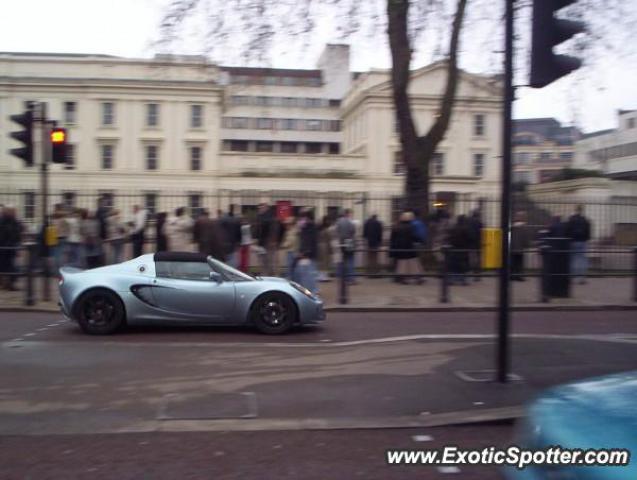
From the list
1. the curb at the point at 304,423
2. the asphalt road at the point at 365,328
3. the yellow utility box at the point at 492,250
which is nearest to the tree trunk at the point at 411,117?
the asphalt road at the point at 365,328

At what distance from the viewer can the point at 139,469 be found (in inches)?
187

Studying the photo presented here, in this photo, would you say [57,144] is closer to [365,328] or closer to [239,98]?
[365,328]

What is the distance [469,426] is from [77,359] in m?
4.84

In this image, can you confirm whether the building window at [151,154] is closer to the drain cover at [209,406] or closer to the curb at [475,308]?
the curb at [475,308]

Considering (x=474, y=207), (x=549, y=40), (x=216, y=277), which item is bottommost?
(x=216, y=277)

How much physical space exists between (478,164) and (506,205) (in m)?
52.6

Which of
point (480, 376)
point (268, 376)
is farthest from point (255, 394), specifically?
point (480, 376)

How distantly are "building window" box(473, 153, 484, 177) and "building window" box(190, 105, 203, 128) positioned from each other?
76.6ft

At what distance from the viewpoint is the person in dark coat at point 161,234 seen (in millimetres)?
15484

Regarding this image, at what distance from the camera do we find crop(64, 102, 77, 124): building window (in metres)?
54.0

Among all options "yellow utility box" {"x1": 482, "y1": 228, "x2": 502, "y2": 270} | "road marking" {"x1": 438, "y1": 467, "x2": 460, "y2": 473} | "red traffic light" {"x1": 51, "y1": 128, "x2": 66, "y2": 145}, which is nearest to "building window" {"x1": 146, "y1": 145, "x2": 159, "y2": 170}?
"red traffic light" {"x1": 51, "y1": 128, "x2": 66, "y2": 145}

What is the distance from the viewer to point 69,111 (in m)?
54.1

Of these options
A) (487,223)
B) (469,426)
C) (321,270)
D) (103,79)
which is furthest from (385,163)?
(469,426)

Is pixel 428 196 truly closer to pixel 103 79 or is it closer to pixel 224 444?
pixel 224 444
